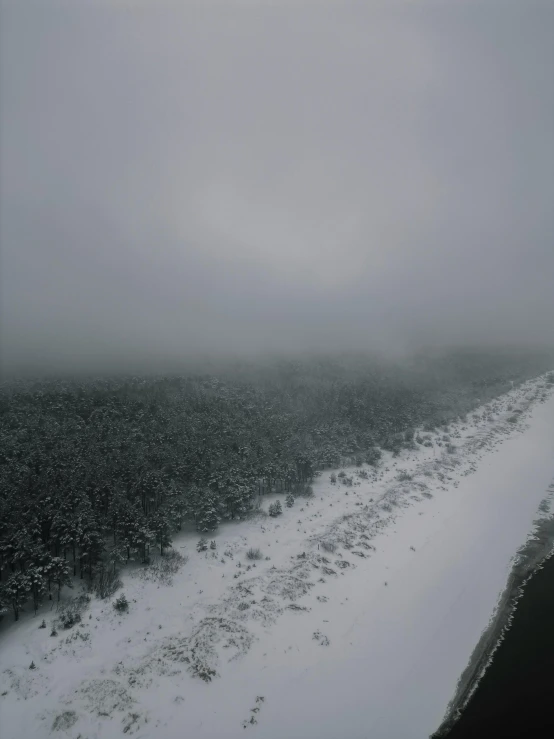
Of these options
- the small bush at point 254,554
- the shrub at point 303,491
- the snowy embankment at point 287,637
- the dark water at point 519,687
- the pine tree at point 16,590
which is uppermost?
the pine tree at point 16,590

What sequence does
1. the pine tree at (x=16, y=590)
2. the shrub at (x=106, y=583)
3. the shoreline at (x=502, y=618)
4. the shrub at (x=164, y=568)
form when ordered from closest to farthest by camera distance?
1. the shoreline at (x=502, y=618)
2. the pine tree at (x=16, y=590)
3. the shrub at (x=106, y=583)
4. the shrub at (x=164, y=568)

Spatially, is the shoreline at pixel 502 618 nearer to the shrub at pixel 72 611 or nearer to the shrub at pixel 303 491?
the shrub at pixel 72 611

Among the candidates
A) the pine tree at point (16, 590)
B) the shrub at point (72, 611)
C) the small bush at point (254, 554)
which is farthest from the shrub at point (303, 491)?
the pine tree at point (16, 590)

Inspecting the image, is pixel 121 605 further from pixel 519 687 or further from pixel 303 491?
pixel 303 491

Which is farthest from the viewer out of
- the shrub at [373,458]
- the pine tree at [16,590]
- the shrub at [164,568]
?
the shrub at [373,458]

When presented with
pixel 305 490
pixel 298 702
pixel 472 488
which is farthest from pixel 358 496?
pixel 298 702

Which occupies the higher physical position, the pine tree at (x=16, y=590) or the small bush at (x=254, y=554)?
the pine tree at (x=16, y=590)

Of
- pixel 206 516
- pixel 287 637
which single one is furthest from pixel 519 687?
pixel 206 516

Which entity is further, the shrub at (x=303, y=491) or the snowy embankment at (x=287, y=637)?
the shrub at (x=303, y=491)
